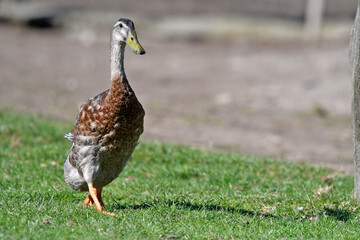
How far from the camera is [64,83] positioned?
17.2 meters

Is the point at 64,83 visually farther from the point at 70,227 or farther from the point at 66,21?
the point at 70,227

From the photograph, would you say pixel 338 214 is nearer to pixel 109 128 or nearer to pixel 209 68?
pixel 109 128

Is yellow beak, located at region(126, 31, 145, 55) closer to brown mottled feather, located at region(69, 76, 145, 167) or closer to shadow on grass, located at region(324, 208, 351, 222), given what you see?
brown mottled feather, located at region(69, 76, 145, 167)

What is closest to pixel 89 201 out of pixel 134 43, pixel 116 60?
pixel 116 60

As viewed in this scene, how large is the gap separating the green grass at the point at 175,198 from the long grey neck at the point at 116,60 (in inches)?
53.3

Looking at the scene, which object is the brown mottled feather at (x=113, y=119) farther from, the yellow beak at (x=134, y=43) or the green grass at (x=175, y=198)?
the green grass at (x=175, y=198)

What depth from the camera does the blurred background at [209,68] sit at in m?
13.0

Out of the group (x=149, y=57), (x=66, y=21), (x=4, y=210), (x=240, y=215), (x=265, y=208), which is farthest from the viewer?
(x=66, y=21)

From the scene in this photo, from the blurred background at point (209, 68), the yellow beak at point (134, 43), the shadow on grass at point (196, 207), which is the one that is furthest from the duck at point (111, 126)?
the blurred background at point (209, 68)

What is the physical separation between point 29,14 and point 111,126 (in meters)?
16.2

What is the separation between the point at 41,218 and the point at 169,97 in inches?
423

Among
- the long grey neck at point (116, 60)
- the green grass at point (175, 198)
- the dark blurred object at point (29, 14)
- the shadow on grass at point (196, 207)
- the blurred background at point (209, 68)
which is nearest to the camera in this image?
the green grass at point (175, 198)

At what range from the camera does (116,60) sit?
620 cm

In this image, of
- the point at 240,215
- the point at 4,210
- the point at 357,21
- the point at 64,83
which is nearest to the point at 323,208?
the point at 240,215
